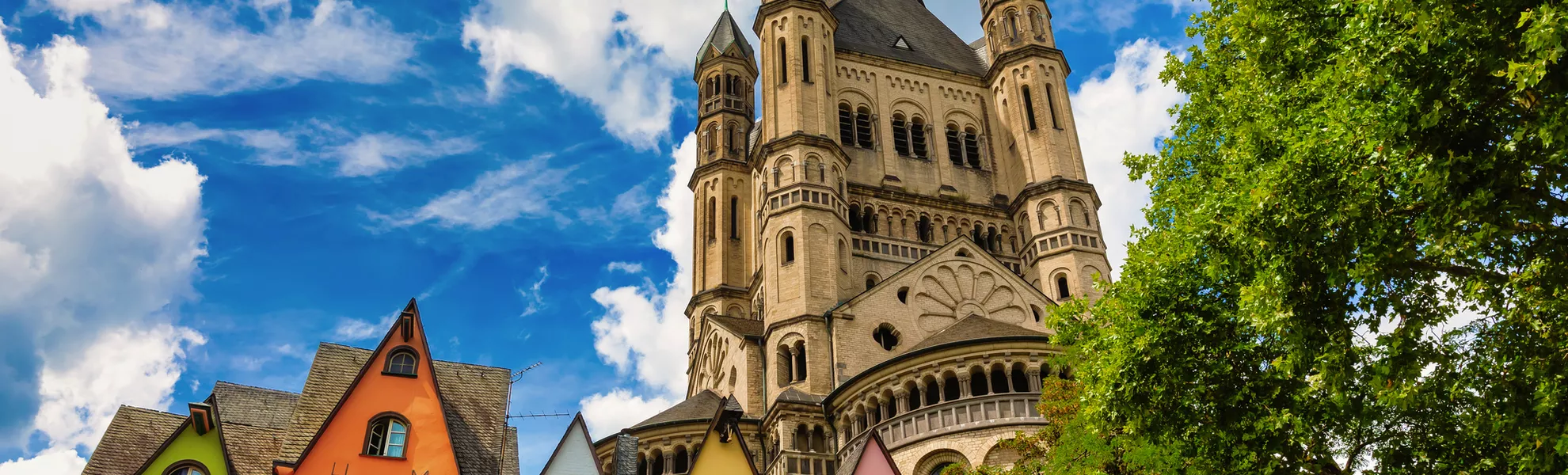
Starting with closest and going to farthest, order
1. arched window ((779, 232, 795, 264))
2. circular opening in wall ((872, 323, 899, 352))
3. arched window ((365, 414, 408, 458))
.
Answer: arched window ((365, 414, 408, 458)) < circular opening in wall ((872, 323, 899, 352)) < arched window ((779, 232, 795, 264))

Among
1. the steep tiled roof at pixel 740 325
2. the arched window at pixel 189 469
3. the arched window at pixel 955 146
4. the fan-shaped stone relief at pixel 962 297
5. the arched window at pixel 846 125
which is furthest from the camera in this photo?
the arched window at pixel 955 146

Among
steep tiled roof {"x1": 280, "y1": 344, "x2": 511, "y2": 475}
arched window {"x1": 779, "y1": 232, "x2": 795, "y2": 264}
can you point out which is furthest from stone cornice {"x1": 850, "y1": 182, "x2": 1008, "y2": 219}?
steep tiled roof {"x1": 280, "y1": 344, "x2": 511, "y2": 475}

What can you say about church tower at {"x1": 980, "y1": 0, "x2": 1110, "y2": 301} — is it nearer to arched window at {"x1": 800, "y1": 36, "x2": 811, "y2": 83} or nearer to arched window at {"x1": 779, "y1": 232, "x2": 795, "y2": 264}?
arched window at {"x1": 800, "y1": 36, "x2": 811, "y2": 83}

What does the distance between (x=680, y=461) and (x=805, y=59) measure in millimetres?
17154

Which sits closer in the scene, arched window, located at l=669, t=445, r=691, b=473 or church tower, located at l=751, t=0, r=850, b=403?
arched window, located at l=669, t=445, r=691, b=473

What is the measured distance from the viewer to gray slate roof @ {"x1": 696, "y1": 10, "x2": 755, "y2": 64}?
51.1 meters

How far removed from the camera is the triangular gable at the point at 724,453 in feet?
64.3

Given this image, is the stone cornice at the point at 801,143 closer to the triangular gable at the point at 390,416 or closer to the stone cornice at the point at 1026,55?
the stone cornice at the point at 1026,55

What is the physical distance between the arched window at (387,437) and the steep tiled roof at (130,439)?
11.1 feet

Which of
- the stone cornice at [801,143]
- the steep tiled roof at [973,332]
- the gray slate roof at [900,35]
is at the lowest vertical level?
the steep tiled roof at [973,332]

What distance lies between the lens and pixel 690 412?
32.7 m

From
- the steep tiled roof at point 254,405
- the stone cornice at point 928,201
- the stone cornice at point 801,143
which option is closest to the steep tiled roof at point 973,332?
the stone cornice at point 801,143

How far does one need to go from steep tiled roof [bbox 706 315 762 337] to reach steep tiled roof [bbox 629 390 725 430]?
2664 mm

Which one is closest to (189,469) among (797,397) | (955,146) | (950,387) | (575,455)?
(575,455)
